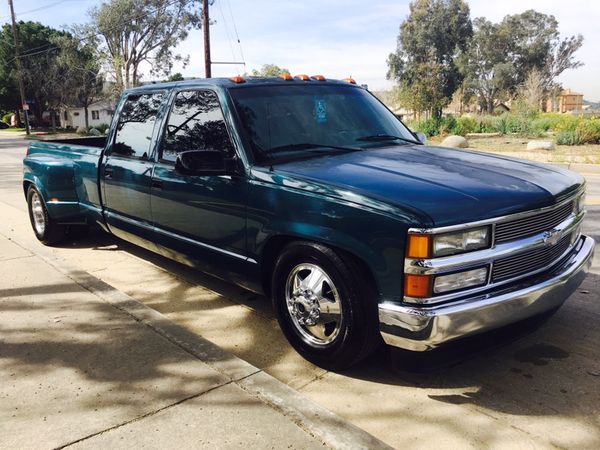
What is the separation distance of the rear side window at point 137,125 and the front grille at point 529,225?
10.1ft

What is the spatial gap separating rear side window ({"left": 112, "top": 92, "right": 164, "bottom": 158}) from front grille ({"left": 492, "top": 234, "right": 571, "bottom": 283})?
3.11 metres

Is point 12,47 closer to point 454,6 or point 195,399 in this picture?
point 454,6

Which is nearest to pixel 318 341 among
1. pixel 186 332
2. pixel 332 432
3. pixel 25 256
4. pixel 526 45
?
pixel 332 432

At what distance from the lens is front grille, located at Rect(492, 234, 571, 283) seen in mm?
2998

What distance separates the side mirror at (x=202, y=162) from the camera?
11.9ft

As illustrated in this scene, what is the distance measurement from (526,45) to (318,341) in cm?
7804

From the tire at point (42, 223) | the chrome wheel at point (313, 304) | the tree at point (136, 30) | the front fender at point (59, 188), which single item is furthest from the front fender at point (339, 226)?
the tree at point (136, 30)

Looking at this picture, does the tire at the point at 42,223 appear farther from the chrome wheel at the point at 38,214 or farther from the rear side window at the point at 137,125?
the rear side window at the point at 137,125

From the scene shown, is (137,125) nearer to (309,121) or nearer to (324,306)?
(309,121)

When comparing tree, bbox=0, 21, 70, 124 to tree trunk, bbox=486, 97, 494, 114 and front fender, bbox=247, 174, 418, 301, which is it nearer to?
tree trunk, bbox=486, 97, 494, 114

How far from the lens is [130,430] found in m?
2.79

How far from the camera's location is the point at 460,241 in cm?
287

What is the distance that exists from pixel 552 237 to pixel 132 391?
2.66 m

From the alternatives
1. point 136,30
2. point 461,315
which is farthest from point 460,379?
point 136,30
